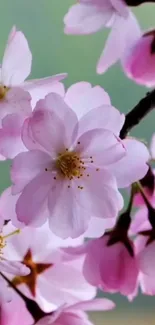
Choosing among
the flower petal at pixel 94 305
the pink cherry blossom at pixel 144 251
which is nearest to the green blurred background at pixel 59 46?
the pink cherry blossom at pixel 144 251

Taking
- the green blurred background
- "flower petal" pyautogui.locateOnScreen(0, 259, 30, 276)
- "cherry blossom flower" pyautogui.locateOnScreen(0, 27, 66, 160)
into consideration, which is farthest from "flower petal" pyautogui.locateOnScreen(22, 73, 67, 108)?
the green blurred background

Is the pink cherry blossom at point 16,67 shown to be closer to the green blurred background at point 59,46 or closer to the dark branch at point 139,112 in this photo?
the dark branch at point 139,112

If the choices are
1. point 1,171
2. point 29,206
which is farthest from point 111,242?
point 1,171

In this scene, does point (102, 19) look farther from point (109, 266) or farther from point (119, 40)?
point (109, 266)

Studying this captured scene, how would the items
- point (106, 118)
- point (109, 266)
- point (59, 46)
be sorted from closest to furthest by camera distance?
1. point (106, 118)
2. point (109, 266)
3. point (59, 46)

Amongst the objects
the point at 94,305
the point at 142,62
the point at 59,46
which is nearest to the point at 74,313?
the point at 94,305

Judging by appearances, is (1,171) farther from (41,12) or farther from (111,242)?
(111,242)
